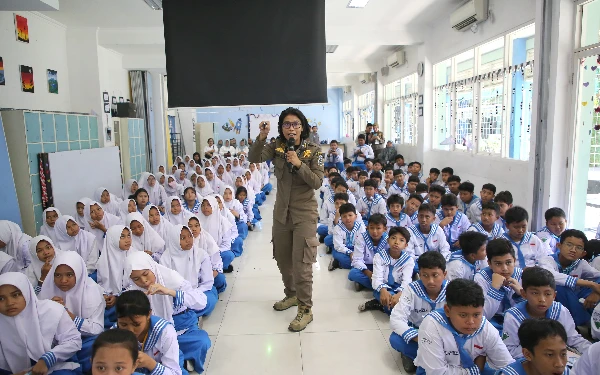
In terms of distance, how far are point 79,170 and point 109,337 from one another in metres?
5.58

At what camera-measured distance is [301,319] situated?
3092mm

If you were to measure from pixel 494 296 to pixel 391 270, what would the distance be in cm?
85

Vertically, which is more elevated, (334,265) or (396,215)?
(396,215)

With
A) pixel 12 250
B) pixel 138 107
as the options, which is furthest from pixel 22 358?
pixel 138 107

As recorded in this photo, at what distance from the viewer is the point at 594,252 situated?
3.01m

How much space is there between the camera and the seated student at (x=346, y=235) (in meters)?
4.33

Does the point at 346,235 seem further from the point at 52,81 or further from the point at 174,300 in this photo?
the point at 52,81

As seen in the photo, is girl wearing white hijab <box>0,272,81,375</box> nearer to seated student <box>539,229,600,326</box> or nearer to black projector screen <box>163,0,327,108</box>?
black projector screen <box>163,0,327,108</box>

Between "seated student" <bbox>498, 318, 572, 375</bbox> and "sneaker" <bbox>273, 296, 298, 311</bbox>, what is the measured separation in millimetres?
1884

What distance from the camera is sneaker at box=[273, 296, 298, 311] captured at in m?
3.41

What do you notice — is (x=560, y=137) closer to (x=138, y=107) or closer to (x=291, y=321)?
(x=291, y=321)

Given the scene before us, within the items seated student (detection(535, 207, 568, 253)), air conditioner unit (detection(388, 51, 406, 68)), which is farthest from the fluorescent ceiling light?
seated student (detection(535, 207, 568, 253))

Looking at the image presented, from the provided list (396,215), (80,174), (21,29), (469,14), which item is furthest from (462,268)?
(21,29)

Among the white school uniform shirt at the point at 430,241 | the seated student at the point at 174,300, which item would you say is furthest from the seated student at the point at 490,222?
the seated student at the point at 174,300
